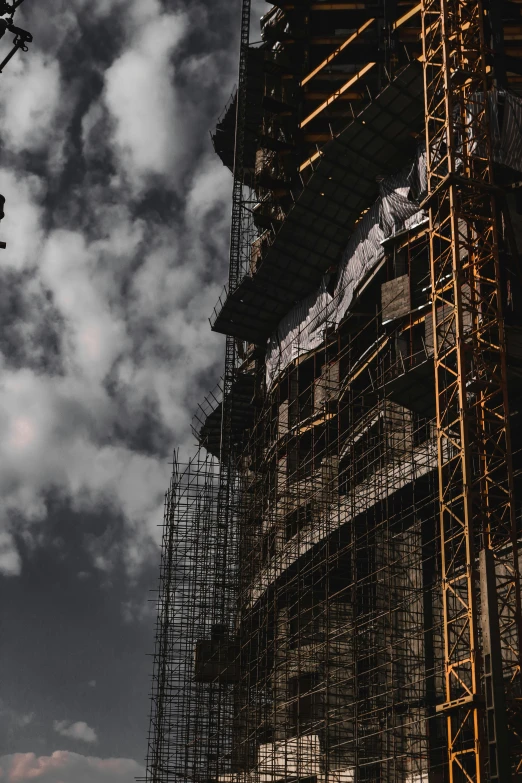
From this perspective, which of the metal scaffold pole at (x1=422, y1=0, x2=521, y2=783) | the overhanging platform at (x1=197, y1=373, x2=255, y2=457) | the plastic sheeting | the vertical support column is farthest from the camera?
the overhanging platform at (x1=197, y1=373, x2=255, y2=457)

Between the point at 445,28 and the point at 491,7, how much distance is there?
11816 mm

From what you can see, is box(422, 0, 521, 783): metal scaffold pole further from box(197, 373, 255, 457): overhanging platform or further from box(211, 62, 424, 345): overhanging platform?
box(197, 373, 255, 457): overhanging platform

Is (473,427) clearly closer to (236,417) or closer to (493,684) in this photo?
(493,684)

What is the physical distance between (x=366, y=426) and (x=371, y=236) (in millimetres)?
7791

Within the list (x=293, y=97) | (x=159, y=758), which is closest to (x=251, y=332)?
(x=293, y=97)

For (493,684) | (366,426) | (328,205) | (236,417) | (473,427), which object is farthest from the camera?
(236,417)

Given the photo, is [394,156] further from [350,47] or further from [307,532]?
[307,532]

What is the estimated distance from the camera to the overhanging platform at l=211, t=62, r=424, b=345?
133 feet

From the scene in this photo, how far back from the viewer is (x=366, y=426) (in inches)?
1588

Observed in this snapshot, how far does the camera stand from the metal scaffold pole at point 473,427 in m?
25.3

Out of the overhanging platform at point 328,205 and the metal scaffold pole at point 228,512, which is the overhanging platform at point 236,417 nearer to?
the metal scaffold pole at point 228,512

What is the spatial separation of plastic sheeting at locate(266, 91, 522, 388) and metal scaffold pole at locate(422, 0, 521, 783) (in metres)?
1.16

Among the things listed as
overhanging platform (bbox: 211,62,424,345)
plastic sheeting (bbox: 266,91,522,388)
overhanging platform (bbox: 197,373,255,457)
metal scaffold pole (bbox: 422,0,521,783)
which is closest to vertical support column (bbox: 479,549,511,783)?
metal scaffold pole (bbox: 422,0,521,783)

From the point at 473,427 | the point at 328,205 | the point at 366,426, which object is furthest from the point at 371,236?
the point at 473,427
